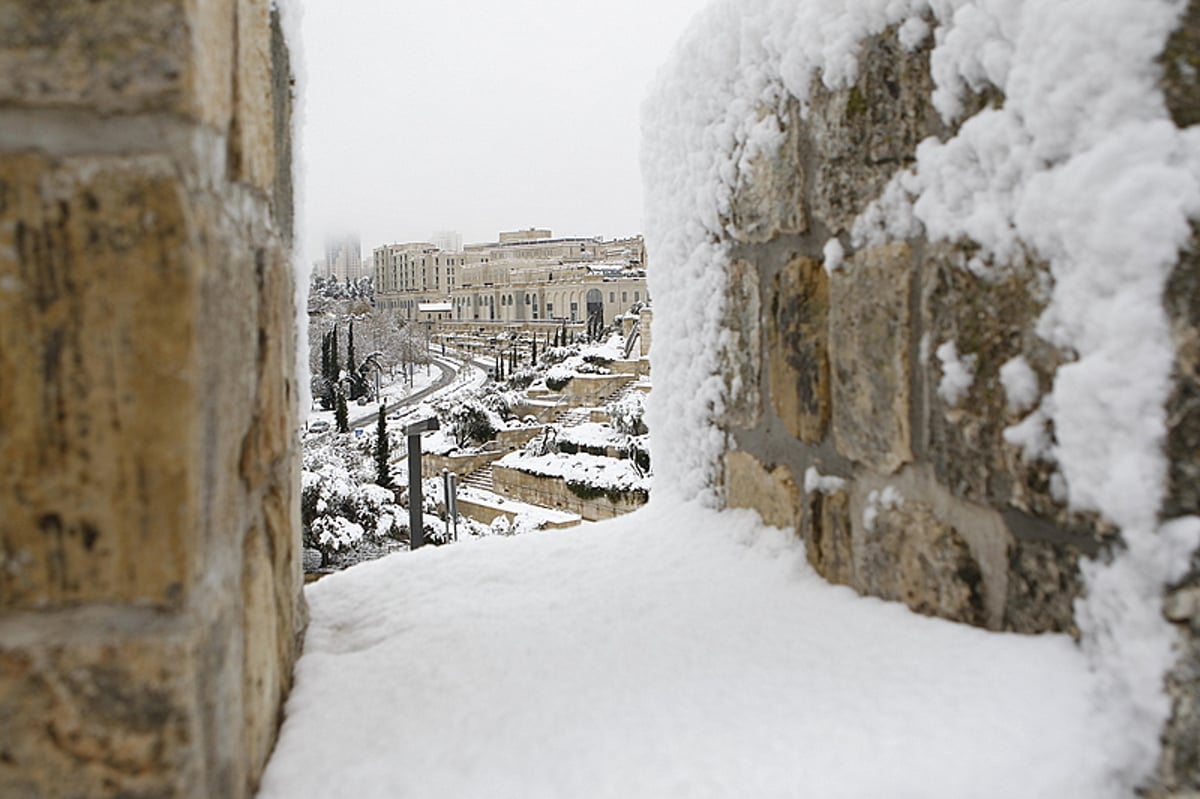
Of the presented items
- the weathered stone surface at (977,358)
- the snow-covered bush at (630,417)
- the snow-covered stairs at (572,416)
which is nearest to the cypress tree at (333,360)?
the snow-covered stairs at (572,416)

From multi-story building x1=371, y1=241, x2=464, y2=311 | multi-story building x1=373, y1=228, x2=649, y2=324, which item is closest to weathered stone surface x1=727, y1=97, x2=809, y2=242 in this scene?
multi-story building x1=373, y1=228, x2=649, y2=324

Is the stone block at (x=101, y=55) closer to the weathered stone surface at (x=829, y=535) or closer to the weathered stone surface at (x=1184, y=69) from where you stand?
the weathered stone surface at (x=1184, y=69)

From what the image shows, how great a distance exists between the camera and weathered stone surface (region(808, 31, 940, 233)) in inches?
46.3

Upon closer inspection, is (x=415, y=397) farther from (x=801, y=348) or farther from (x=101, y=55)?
(x=101, y=55)

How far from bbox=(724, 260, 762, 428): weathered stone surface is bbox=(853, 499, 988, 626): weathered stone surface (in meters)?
0.44

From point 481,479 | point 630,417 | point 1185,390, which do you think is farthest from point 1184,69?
point 481,479

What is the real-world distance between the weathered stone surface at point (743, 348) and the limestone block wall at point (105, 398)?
111 centimetres

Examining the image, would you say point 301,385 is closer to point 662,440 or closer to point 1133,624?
point 662,440

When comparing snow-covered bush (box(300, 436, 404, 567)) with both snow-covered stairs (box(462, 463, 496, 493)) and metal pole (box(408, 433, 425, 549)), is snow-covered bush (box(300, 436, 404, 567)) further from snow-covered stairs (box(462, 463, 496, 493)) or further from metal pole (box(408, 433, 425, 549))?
snow-covered stairs (box(462, 463, 496, 493))

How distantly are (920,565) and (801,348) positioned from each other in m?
0.45

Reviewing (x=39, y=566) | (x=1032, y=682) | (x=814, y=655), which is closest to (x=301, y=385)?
A: (x=39, y=566)

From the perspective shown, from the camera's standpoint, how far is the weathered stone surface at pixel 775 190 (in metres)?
1.48

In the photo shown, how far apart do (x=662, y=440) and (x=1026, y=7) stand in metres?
1.35

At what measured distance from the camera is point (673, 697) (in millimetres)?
1094
